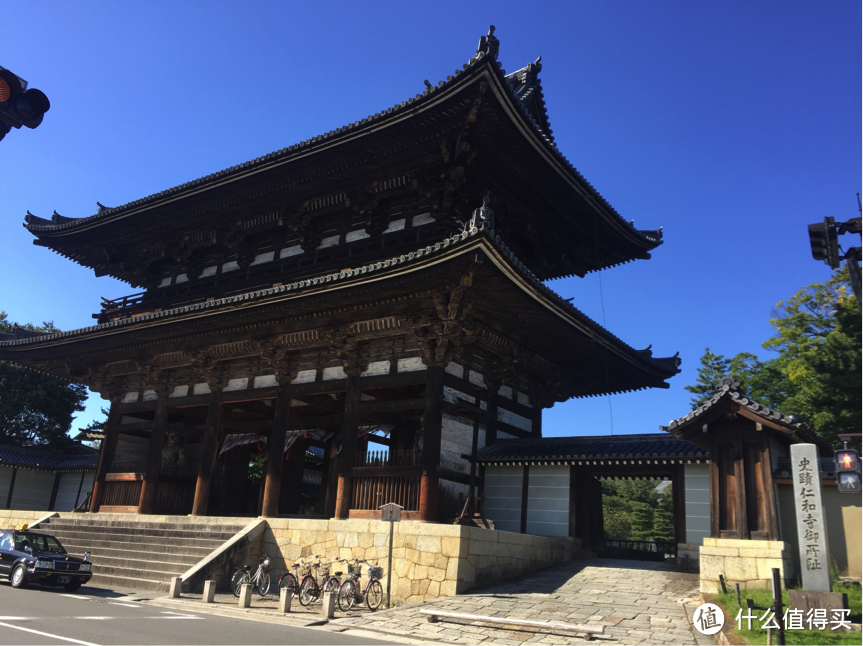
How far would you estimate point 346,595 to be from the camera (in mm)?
12391

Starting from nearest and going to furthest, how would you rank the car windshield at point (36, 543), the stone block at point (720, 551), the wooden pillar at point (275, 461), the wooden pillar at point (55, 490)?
the stone block at point (720, 551) < the car windshield at point (36, 543) < the wooden pillar at point (275, 461) < the wooden pillar at point (55, 490)

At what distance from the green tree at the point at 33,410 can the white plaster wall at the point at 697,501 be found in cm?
3706

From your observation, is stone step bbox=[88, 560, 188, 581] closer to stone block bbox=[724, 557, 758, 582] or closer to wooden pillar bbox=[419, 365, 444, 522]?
wooden pillar bbox=[419, 365, 444, 522]

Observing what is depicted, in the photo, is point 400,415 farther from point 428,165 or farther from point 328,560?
point 428,165

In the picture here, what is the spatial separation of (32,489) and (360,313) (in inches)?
890

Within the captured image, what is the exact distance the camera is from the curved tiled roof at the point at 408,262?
1270 centimetres

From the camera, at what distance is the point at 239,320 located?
1716cm

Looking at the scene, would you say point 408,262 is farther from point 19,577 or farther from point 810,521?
point 19,577

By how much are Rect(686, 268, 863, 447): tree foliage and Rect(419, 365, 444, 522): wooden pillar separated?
15.8 m

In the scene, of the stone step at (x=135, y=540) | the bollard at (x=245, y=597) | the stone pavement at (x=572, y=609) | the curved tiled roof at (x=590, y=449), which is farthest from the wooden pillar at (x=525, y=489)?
the stone step at (x=135, y=540)

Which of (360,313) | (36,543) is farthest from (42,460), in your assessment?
(360,313)

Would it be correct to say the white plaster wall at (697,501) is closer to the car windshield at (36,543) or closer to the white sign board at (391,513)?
the white sign board at (391,513)

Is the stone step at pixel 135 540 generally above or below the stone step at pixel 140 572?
above

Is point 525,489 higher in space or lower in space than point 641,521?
lower
